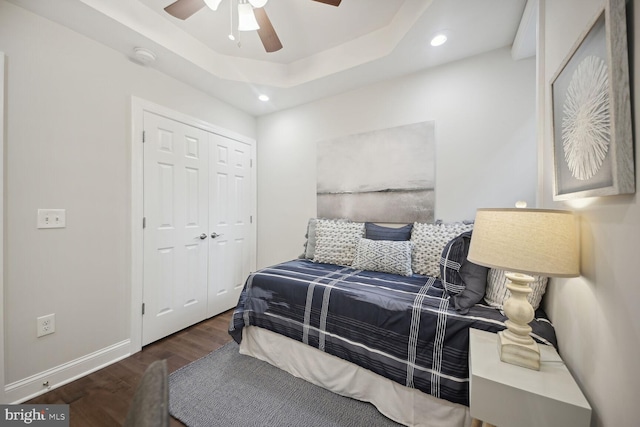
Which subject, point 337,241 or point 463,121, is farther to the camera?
point 337,241

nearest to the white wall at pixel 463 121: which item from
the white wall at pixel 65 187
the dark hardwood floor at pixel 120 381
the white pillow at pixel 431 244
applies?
the white pillow at pixel 431 244

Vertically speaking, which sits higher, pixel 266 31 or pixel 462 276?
pixel 266 31

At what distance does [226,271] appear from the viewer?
2912mm

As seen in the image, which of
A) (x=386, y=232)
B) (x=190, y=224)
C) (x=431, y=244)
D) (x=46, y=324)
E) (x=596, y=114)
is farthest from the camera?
(x=190, y=224)

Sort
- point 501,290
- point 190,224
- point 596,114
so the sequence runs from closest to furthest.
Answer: point 596,114 → point 501,290 → point 190,224

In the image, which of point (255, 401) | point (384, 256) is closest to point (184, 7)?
point (384, 256)

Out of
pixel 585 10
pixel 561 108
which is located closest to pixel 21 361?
pixel 561 108

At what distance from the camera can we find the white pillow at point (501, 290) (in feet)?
4.22

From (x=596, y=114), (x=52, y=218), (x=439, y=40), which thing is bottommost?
(x=52, y=218)

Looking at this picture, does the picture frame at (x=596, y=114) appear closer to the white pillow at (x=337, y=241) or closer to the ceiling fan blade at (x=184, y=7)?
the white pillow at (x=337, y=241)

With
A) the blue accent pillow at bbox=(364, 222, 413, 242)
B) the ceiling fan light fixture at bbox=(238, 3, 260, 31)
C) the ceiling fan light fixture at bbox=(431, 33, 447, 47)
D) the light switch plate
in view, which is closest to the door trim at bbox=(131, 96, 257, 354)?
the light switch plate

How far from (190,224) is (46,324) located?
119cm

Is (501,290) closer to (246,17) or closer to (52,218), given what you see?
(246,17)

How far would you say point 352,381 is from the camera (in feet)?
5.09
